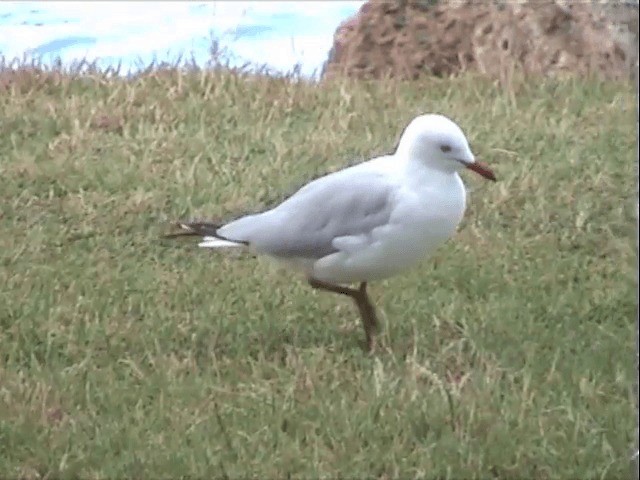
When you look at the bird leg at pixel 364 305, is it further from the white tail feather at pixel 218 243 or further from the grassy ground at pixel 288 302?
the white tail feather at pixel 218 243

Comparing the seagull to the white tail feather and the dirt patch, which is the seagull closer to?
the white tail feather

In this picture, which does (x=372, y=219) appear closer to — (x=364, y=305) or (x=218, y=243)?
(x=364, y=305)

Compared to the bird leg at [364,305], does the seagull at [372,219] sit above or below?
above

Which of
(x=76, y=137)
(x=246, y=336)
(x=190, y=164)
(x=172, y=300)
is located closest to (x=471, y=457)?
(x=246, y=336)

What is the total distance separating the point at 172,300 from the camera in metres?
4.47

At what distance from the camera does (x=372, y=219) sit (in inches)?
155

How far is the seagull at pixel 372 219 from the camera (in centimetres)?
393

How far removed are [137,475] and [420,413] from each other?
2.24 feet

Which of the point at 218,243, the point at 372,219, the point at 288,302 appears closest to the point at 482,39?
the point at 288,302

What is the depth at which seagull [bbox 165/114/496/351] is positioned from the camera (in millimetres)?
3926

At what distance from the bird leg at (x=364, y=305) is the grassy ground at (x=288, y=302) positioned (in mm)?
70

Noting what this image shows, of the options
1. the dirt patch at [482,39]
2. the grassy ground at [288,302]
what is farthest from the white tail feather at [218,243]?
the dirt patch at [482,39]

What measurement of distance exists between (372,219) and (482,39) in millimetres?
3537

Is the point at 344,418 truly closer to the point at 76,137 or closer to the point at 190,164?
the point at 190,164
